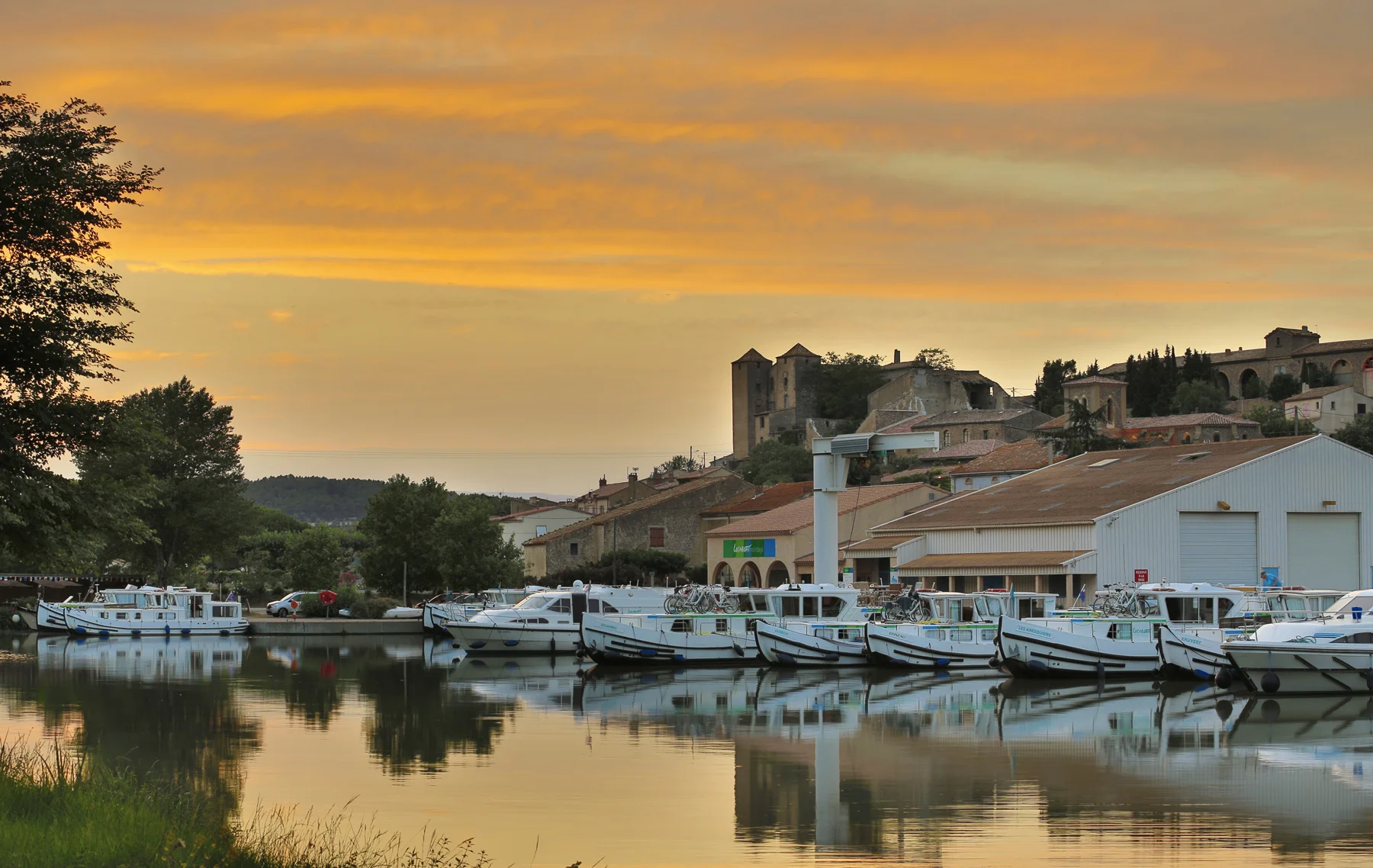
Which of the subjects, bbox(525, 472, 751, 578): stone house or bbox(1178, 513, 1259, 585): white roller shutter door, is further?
bbox(525, 472, 751, 578): stone house

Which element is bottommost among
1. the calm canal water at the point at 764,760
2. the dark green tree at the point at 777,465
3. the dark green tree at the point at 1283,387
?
the calm canal water at the point at 764,760

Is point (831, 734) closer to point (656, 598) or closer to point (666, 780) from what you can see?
point (666, 780)

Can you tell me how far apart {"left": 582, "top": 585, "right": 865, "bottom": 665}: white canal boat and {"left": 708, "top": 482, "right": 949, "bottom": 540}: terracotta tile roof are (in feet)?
75.9

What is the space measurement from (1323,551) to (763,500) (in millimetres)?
35286

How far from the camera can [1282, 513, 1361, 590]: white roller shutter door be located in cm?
5675

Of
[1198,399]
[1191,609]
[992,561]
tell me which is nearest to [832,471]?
[992,561]

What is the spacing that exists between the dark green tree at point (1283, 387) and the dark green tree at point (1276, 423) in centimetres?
1167

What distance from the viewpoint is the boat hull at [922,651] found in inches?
1832

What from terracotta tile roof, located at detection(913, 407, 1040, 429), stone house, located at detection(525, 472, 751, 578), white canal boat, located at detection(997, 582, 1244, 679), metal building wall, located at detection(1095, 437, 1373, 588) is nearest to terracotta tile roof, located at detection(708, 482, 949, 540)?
stone house, located at detection(525, 472, 751, 578)

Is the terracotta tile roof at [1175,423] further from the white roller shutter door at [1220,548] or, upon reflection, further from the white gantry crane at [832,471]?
the white gantry crane at [832,471]

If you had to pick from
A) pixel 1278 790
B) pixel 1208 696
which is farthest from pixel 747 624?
pixel 1278 790

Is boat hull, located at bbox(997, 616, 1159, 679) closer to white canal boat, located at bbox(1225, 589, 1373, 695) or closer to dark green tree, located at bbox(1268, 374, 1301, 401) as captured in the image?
white canal boat, located at bbox(1225, 589, 1373, 695)

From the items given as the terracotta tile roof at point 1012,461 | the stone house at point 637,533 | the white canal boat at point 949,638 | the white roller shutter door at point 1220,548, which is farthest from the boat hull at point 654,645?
the terracotta tile roof at point 1012,461

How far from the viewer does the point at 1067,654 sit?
42.7 m
